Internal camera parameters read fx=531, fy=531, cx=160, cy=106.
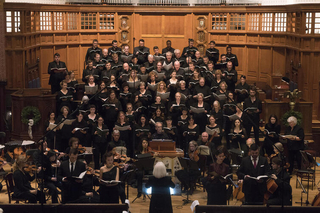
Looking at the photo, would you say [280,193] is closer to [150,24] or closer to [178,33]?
[178,33]

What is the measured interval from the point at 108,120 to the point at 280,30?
19.4 feet

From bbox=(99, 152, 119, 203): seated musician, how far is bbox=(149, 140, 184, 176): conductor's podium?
2.21 m

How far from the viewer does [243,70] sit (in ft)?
49.9

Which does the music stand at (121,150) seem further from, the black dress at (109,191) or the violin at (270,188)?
the violin at (270,188)

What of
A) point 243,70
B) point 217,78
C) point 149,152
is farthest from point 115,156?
point 243,70

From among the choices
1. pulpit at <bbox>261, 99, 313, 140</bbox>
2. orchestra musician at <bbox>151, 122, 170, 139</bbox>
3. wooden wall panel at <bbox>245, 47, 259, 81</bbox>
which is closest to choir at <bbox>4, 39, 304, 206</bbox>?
orchestra musician at <bbox>151, 122, 170, 139</bbox>

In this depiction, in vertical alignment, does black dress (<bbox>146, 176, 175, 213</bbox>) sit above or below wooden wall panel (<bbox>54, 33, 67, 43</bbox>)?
below

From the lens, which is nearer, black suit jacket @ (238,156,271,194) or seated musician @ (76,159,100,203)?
black suit jacket @ (238,156,271,194)

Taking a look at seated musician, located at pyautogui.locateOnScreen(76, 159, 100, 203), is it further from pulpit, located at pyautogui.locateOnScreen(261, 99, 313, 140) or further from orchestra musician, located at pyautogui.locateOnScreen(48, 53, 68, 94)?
pulpit, located at pyautogui.locateOnScreen(261, 99, 313, 140)

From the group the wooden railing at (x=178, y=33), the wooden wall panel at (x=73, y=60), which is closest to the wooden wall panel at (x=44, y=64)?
the wooden railing at (x=178, y=33)

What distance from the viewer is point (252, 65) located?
49.3ft

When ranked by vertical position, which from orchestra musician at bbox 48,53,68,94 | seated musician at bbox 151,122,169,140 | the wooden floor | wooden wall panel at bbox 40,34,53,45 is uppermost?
wooden wall panel at bbox 40,34,53,45

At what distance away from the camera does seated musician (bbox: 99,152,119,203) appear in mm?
7523

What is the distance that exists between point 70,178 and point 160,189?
4.23ft
